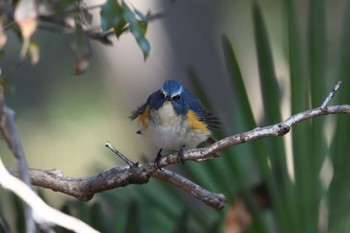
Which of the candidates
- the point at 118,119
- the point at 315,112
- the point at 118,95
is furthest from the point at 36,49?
the point at 118,119

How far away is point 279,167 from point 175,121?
19.3 inches

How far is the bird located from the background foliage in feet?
0.25

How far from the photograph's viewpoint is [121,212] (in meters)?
3.36

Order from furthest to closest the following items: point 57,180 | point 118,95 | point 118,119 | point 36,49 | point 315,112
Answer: point 118,119, point 118,95, point 57,180, point 315,112, point 36,49

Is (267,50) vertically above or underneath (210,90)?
underneath

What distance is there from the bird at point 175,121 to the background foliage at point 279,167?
76 millimetres

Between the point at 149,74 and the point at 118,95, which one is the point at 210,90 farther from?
the point at 118,95

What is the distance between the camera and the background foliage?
3154 mm

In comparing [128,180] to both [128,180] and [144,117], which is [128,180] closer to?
[128,180]

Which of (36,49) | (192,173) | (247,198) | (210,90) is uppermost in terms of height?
(210,90)

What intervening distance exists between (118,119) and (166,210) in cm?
446

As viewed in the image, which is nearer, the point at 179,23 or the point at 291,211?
the point at 291,211

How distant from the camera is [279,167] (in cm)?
324

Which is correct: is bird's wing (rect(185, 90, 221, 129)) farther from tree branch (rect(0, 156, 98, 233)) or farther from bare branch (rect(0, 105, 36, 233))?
tree branch (rect(0, 156, 98, 233))
